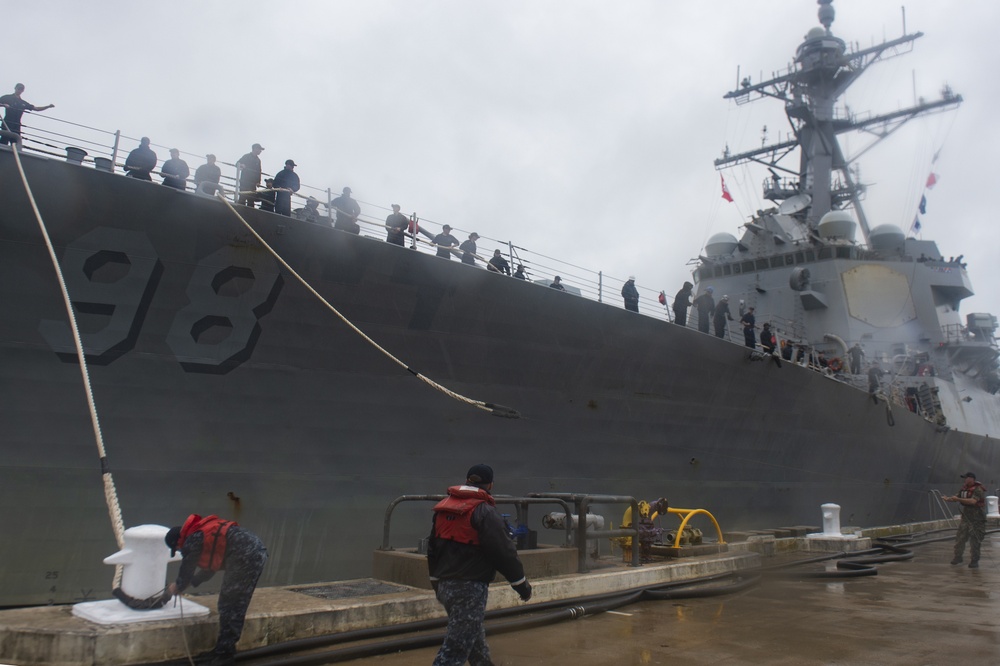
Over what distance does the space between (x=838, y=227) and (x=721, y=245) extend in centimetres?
304

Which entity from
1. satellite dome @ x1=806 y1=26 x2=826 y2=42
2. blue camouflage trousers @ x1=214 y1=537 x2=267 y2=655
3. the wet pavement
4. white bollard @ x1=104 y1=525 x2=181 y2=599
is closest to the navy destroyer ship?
white bollard @ x1=104 y1=525 x2=181 y2=599

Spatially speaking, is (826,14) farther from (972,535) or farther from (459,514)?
(459,514)

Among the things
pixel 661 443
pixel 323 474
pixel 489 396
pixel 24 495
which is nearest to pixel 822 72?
pixel 661 443

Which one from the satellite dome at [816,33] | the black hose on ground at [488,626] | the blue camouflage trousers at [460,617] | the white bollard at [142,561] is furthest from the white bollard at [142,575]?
the satellite dome at [816,33]

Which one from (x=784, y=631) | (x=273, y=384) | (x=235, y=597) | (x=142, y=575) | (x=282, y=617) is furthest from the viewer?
(x=273, y=384)

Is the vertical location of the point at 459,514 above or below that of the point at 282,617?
above

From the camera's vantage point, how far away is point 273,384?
7535 mm

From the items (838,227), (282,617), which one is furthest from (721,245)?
(282,617)

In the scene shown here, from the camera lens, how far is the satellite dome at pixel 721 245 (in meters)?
20.1

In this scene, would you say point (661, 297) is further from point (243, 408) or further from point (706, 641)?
point (706, 641)

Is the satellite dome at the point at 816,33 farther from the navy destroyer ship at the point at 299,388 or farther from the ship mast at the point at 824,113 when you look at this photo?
the navy destroyer ship at the point at 299,388

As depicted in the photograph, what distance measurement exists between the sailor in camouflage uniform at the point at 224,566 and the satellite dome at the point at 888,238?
784 inches

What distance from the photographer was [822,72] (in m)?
22.4

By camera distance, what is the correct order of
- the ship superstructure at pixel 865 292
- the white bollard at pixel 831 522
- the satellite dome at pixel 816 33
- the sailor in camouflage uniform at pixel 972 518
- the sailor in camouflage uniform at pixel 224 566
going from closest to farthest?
the sailor in camouflage uniform at pixel 224 566 → the sailor in camouflage uniform at pixel 972 518 → the white bollard at pixel 831 522 → the ship superstructure at pixel 865 292 → the satellite dome at pixel 816 33
